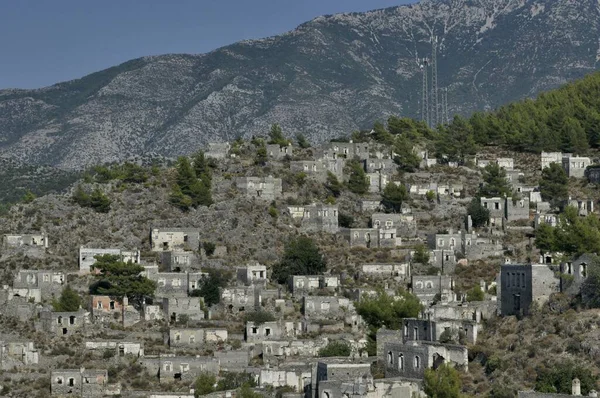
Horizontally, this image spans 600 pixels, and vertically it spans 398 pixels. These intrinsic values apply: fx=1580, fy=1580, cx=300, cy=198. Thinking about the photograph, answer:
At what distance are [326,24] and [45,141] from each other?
41.8 metres

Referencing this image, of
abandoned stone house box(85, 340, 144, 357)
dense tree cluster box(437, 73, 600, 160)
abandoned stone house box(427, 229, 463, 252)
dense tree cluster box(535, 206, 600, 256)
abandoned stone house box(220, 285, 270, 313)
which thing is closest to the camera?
dense tree cluster box(535, 206, 600, 256)

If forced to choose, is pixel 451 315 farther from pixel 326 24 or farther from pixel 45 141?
pixel 326 24

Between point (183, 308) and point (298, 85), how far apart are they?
89.2 metres

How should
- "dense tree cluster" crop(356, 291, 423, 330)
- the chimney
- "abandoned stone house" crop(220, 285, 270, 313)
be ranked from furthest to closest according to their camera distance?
"abandoned stone house" crop(220, 285, 270, 313) → "dense tree cluster" crop(356, 291, 423, 330) → the chimney

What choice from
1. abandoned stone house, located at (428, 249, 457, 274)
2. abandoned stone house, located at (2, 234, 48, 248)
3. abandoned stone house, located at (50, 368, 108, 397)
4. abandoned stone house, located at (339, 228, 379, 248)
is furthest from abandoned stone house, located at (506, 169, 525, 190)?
abandoned stone house, located at (50, 368, 108, 397)

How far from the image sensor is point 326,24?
19000 centimetres

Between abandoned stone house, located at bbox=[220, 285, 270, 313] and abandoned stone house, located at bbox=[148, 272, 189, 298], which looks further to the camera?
abandoned stone house, located at bbox=[148, 272, 189, 298]

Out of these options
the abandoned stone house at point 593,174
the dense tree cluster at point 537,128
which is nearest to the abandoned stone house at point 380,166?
the dense tree cluster at point 537,128

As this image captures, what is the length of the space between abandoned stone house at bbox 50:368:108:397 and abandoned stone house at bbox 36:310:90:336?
21.4 feet

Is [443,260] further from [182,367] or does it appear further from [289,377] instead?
[289,377]

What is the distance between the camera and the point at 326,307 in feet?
258

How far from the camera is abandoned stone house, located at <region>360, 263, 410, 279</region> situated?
275 feet

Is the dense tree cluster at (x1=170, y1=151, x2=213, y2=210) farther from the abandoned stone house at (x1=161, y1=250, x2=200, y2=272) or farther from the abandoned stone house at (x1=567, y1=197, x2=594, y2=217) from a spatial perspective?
the abandoned stone house at (x1=567, y1=197, x2=594, y2=217)

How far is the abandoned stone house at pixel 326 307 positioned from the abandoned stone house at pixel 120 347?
362 inches
